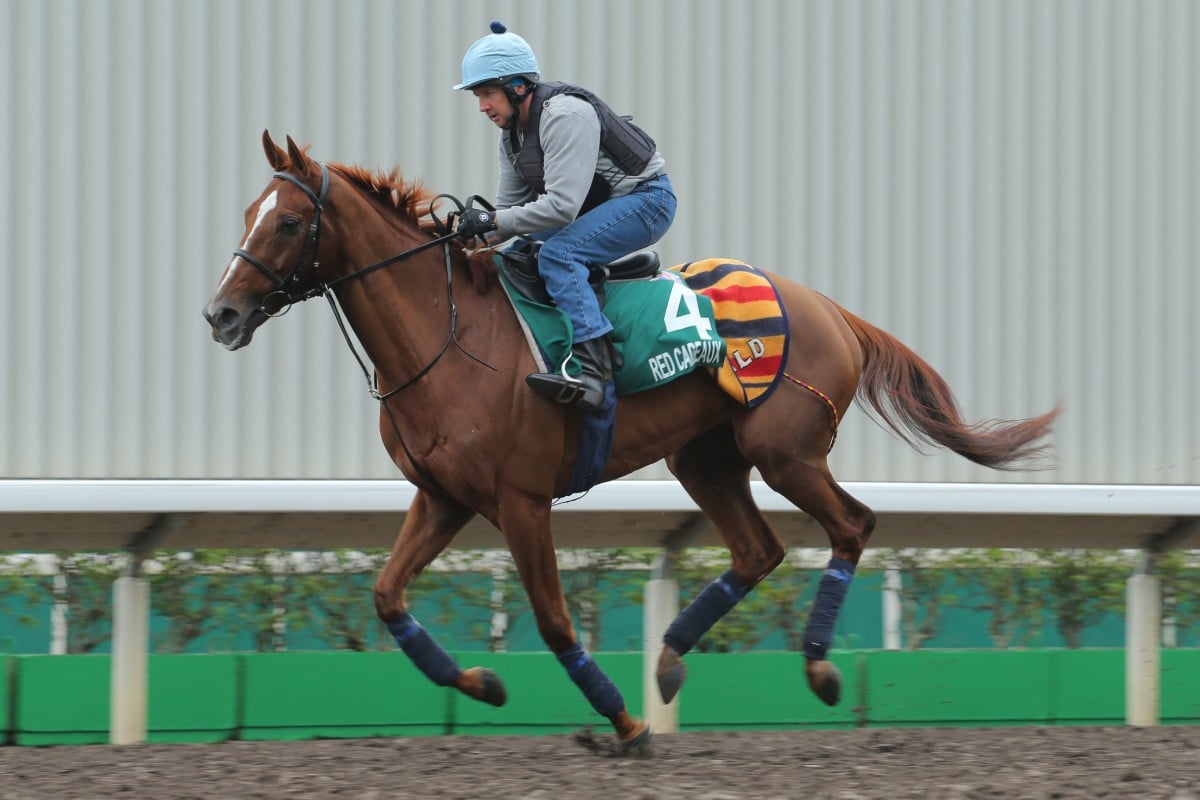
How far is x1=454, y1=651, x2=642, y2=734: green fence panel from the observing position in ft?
20.1

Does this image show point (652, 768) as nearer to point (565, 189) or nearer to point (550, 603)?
point (550, 603)

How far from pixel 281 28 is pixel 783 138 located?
7.34ft

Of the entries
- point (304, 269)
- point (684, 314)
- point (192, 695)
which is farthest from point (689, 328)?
point (192, 695)

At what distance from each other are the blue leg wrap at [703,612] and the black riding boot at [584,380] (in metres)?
0.88

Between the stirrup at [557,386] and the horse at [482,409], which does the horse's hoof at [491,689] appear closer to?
the horse at [482,409]

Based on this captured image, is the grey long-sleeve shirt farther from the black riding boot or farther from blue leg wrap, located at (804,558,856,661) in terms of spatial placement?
blue leg wrap, located at (804,558,856,661)

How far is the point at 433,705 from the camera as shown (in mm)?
6094

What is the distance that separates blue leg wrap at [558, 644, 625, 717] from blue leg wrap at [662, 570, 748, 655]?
0.36m

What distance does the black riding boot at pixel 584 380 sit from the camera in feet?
16.9

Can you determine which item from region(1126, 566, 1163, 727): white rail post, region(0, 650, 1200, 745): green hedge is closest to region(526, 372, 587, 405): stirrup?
region(0, 650, 1200, 745): green hedge

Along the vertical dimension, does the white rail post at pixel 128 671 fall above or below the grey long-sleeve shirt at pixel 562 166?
below

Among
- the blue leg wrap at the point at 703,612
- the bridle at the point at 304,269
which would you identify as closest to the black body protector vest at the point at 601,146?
the bridle at the point at 304,269

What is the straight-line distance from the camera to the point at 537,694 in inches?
243

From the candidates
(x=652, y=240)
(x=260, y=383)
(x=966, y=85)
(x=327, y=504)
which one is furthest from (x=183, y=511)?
(x=966, y=85)
